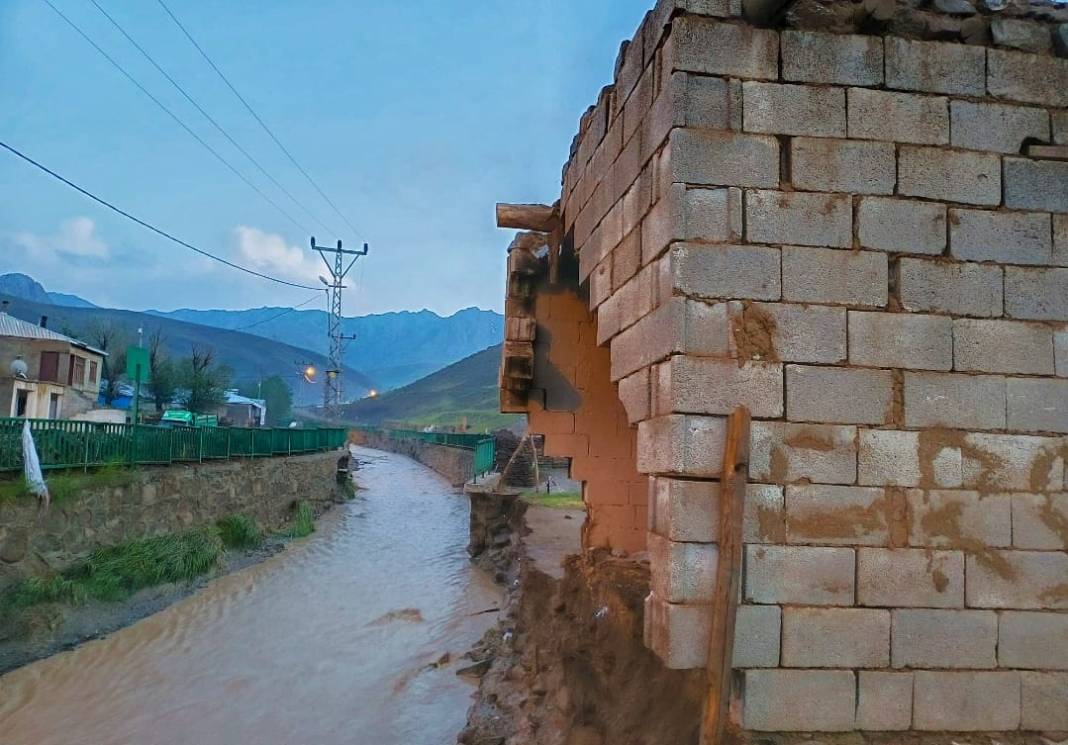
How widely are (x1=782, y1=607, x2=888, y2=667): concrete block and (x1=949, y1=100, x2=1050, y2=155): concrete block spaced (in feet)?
8.29

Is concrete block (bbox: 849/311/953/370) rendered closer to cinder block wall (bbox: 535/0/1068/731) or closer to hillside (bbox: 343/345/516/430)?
cinder block wall (bbox: 535/0/1068/731)

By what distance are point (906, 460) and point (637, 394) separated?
4.64 feet

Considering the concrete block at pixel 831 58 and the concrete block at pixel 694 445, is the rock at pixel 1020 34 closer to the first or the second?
the concrete block at pixel 831 58

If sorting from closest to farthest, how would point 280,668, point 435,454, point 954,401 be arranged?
point 954,401
point 280,668
point 435,454

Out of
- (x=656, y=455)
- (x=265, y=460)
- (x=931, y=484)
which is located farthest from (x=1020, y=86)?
(x=265, y=460)

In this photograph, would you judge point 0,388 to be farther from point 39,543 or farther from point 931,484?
point 931,484

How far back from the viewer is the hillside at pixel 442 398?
3265 inches

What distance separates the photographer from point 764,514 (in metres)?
3.39

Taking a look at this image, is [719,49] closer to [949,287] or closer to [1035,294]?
[949,287]

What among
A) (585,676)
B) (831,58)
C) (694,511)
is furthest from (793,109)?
(585,676)

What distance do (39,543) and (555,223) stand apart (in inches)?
374

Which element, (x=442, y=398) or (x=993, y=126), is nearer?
(x=993, y=126)

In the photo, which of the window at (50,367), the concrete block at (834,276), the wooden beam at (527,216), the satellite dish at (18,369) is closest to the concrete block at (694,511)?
the concrete block at (834,276)

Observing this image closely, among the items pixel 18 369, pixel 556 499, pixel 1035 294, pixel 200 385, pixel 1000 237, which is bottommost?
pixel 556 499
